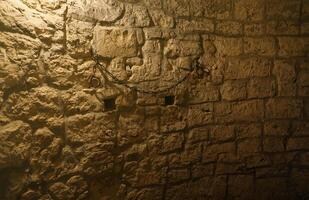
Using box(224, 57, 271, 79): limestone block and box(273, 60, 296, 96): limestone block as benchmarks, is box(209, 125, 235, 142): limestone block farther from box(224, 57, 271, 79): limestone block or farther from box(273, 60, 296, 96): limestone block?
box(273, 60, 296, 96): limestone block

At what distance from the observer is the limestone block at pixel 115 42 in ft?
7.14

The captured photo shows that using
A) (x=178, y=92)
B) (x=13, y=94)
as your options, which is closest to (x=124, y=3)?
(x=178, y=92)

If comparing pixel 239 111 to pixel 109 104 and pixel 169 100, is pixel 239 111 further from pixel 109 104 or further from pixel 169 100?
pixel 109 104

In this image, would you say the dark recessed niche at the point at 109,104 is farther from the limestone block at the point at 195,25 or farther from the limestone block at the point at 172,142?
the limestone block at the point at 195,25

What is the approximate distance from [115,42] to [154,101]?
57cm

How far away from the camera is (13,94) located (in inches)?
75.1

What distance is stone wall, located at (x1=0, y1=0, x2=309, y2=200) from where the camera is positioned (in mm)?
1970

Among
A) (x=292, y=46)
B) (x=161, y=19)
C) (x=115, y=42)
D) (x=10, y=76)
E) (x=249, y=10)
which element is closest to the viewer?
(x=10, y=76)

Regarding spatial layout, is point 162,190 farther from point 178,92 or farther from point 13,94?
point 13,94

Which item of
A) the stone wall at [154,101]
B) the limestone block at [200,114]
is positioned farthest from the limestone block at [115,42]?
the limestone block at [200,114]

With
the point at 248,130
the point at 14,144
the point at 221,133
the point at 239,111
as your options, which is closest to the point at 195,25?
the point at 239,111

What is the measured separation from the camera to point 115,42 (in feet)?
7.32

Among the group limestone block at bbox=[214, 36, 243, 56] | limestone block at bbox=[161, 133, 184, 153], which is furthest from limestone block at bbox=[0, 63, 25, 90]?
limestone block at bbox=[214, 36, 243, 56]

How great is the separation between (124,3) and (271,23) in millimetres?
1377
